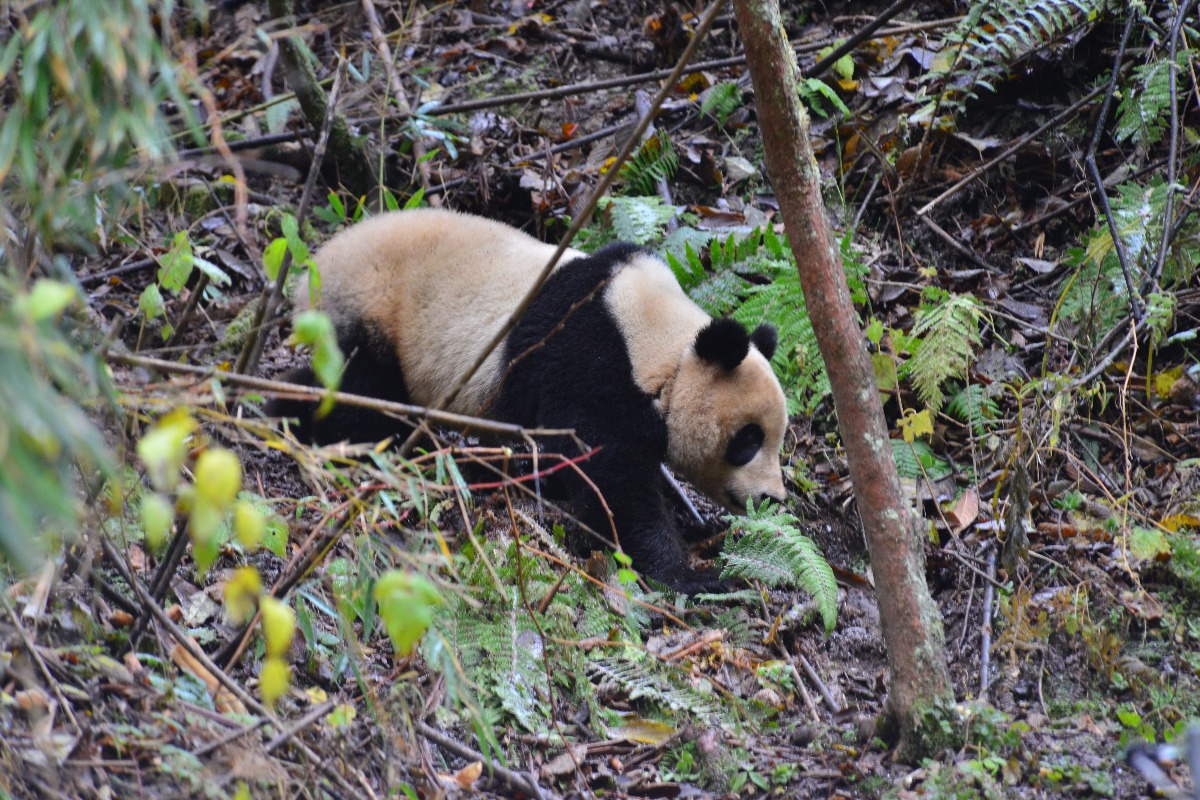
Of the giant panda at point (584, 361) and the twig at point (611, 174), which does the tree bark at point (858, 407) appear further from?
the giant panda at point (584, 361)

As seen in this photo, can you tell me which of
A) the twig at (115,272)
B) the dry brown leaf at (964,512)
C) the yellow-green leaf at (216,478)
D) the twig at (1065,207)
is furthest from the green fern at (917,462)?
the twig at (115,272)

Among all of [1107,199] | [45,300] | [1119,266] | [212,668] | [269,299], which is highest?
[45,300]

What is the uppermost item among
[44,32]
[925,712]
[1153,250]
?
[44,32]

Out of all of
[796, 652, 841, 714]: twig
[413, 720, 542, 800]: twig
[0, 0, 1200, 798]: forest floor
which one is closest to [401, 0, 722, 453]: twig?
[0, 0, 1200, 798]: forest floor

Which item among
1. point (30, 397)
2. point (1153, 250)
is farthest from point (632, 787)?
point (1153, 250)

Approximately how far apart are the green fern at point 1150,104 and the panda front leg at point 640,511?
390cm

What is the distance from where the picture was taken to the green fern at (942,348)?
18.6 ft

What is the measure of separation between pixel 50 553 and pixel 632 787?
221cm

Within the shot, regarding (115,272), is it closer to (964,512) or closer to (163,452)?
(964,512)

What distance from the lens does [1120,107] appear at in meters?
6.59

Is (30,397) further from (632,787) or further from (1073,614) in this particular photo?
(1073,614)

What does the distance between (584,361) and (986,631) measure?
252cm

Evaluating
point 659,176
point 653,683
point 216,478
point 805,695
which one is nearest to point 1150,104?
point 659,176

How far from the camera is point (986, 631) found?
13.8ft
